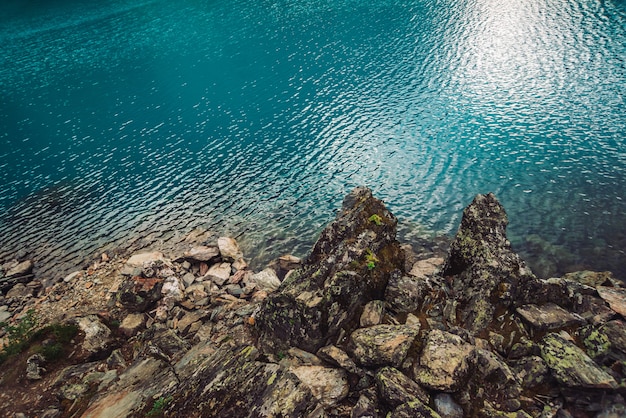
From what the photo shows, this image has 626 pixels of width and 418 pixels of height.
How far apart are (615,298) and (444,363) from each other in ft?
31.6

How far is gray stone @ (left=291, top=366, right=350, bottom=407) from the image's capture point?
1196cm

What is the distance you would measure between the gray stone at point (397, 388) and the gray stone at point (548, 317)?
6.14 metres

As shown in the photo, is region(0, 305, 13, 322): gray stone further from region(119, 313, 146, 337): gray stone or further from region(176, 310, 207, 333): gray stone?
region(176, 310, 207, 333): gray stone

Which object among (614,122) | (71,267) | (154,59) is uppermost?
(154,59)

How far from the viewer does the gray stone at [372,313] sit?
49.9 ft

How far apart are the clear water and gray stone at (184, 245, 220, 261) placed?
3330mm

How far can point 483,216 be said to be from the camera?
1858 cm

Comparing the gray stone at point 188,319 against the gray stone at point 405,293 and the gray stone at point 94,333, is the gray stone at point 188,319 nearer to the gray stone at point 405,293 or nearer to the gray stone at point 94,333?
the gray stone at point 94,333

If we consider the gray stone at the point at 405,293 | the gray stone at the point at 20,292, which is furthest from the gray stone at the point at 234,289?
the gray stone at the point at 20,292

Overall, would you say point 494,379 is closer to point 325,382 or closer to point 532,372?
point 532,372

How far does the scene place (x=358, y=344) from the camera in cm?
1359

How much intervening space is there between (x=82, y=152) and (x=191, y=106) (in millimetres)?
19662

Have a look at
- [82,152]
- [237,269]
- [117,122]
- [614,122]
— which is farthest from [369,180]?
[117,122]

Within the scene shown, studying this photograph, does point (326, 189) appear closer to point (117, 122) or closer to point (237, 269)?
point (237, 269)
